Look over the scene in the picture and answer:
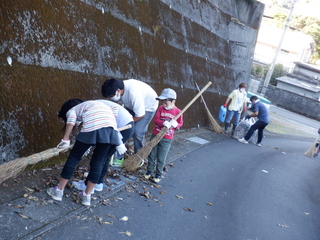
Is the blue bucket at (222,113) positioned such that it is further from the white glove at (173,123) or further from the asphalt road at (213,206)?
the white glove at (173,123)

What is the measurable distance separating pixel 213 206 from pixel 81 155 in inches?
104

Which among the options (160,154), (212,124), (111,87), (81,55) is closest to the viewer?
(111,87)

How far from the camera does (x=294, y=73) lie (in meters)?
49.6

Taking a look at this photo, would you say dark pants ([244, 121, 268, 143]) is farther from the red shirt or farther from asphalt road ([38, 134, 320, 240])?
the red shirt

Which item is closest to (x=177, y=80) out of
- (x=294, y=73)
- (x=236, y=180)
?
(x=236, y=180)

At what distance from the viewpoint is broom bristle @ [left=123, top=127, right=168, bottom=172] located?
5.96 metres

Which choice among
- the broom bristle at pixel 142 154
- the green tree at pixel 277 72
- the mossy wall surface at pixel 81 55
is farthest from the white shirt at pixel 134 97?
the green tree at pixel 277 72

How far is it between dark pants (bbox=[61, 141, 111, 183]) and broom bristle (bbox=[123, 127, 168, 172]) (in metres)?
1.57

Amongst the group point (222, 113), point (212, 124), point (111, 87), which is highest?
point (111, 87)

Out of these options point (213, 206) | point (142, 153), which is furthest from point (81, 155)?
point (213, 206)

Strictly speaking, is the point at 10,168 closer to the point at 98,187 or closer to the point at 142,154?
the point at 98,187

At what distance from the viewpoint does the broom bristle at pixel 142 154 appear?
596 cm

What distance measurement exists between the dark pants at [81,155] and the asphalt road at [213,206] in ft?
1.70

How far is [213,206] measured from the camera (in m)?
5.78
